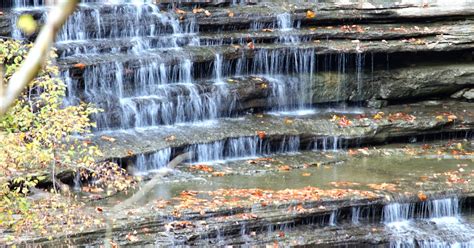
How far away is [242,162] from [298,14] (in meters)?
4.90

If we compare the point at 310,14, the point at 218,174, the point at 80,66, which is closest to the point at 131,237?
the point at 218,174

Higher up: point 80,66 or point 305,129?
point 80,66

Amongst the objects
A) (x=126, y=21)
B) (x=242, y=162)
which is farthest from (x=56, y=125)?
(x=126, y=21)

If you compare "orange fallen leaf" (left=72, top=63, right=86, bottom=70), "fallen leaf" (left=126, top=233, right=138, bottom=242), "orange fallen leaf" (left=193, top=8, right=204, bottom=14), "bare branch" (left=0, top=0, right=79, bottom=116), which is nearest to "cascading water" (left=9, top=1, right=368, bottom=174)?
"orange fallen leaf" (left=72, top=63, right=86, bottom=70)

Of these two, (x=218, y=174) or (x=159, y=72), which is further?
(x=159, y=72)

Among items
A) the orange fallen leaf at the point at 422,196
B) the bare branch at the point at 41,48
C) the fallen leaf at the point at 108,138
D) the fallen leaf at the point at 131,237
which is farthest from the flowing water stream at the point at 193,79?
the bare branch at the point at 41,48

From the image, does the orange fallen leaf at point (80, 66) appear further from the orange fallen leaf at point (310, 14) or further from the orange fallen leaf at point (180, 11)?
the orange fallen leaf at point (310, 14)

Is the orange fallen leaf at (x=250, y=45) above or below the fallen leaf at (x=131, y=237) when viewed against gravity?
above

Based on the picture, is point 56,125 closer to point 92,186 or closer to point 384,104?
point 92,186

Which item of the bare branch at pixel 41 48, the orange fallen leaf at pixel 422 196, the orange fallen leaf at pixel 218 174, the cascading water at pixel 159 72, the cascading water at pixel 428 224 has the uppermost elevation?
the bare branch at pixel 41 48

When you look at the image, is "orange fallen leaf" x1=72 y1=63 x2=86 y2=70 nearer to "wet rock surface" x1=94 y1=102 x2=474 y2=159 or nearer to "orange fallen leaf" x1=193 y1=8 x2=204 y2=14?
"wet rock surface" x1=94 y1=102 x2=474 y2=159

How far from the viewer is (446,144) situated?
14766 mm

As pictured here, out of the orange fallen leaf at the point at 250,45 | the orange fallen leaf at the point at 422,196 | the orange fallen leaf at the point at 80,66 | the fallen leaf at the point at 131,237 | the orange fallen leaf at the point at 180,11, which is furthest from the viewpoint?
the orange fallen leaf at the point at 180,11

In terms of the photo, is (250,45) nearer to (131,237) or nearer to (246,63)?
(246,63)
